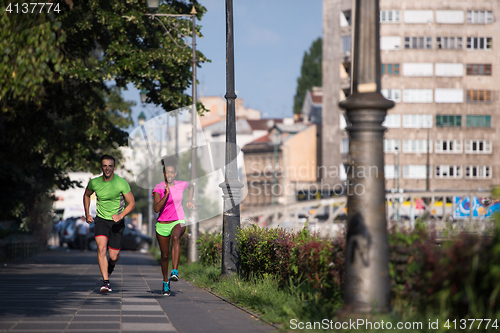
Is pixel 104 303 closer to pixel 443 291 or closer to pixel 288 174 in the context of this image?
pixel 443 291

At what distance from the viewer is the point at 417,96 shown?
285 ft

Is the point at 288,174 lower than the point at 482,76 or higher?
lower

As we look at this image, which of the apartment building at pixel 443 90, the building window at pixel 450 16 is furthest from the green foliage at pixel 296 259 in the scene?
the building window at pixel 450 16

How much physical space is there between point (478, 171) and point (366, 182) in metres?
83.6

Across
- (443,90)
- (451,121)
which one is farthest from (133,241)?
(443,90)

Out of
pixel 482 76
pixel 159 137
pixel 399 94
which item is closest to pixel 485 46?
pixel 482 76

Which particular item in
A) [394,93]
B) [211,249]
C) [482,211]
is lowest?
[482,211]

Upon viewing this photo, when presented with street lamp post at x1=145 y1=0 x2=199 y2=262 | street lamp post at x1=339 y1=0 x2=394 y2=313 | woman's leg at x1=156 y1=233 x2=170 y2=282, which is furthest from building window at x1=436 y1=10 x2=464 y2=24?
street lamp post at x1=339 y1=0 x2=394 y2=313

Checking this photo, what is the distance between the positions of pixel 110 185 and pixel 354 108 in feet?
17.4

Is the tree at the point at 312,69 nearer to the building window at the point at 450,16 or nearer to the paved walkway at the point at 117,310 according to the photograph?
the building window at the point at 450,16

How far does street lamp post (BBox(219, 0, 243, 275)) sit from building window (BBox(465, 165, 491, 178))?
77023 mm

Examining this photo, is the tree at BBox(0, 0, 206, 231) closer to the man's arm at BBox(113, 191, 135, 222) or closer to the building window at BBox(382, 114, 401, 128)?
the man's arm at BBox(113, 191, 135, 222)

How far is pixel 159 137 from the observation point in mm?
14258

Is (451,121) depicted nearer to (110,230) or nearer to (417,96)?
(417,96)
